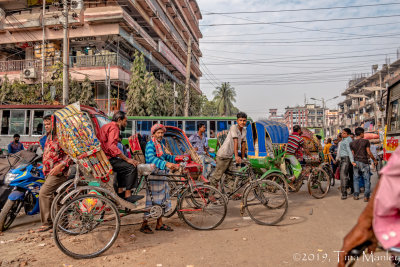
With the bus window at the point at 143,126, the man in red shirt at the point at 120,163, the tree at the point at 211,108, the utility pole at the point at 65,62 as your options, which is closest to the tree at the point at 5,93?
the utility pole at the point at 65,62

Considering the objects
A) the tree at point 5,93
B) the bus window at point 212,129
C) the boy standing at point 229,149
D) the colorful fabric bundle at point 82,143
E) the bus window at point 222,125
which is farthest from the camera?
the tree at point 5,93

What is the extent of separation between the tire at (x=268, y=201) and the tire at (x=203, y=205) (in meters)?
0.62

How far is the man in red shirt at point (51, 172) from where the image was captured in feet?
14.5

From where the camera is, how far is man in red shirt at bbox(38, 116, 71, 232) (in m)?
4.41

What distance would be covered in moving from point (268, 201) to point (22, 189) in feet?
14.7

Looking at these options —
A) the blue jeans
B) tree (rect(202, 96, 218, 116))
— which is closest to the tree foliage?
the blue jeans

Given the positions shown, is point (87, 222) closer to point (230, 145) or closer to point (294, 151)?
point (230, 145)

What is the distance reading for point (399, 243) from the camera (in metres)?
1.18

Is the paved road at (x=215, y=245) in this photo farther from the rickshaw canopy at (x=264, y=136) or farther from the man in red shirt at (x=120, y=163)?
the rickshaw canopy at (x=264, y=136)

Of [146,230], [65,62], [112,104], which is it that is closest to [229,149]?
[146,230]

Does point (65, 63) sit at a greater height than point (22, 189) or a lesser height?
greater

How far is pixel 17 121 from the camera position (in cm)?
1338

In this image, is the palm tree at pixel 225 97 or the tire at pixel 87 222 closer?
the tire at pixel 87 222

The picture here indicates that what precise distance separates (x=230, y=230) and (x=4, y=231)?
13.0ft
